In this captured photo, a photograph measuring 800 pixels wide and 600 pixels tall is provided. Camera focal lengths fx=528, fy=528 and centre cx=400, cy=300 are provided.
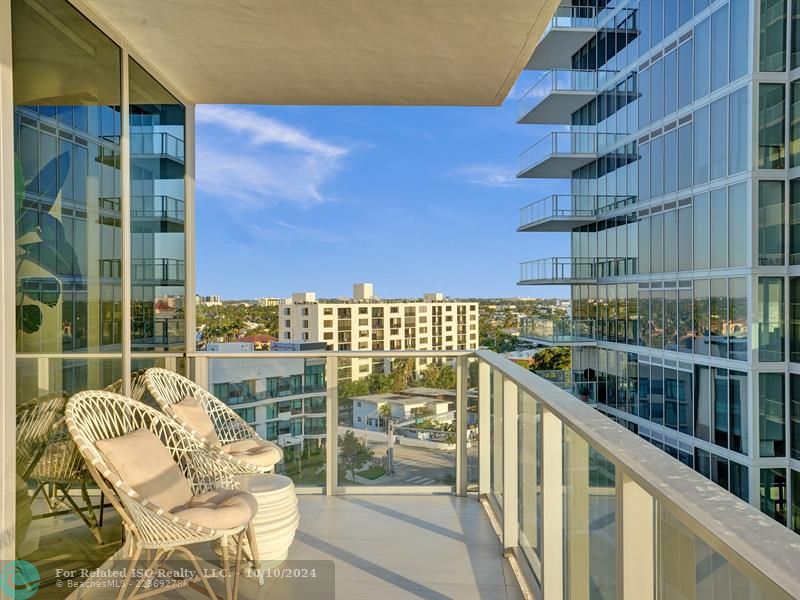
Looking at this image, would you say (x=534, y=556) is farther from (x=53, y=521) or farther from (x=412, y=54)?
(x=412, y=54)

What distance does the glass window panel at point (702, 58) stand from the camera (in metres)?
10.1

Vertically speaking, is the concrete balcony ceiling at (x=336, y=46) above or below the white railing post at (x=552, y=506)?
above

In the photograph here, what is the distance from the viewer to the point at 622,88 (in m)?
13.2

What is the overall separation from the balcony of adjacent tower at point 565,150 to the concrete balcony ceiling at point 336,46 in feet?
38.1

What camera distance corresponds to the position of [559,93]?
14164 mm

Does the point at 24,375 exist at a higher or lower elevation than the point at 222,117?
lower

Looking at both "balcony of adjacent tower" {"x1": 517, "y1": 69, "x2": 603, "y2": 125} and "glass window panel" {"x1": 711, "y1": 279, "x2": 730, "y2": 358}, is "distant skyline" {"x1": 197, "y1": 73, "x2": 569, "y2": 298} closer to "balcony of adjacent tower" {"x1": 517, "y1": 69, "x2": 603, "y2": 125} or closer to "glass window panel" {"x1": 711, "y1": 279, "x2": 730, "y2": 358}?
"balcony of adjacent tower" {"x1": 517, "y1": 69, "x2": 603, "y2": 125}

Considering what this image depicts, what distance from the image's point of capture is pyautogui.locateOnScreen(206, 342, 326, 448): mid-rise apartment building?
12.2 ft

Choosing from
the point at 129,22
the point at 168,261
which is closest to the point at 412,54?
the point at 129,22

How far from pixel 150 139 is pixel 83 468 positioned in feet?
6.39

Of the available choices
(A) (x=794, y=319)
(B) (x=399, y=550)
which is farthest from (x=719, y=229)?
(B) (x=399, y=550)

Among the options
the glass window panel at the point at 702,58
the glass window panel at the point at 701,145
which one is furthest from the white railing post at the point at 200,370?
the glass window panel at the point at 702,58

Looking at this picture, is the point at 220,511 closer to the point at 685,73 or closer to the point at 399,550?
the point at 399,550

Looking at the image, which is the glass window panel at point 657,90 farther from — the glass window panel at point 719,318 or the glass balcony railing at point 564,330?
the glass balcony railing at point 564,330
